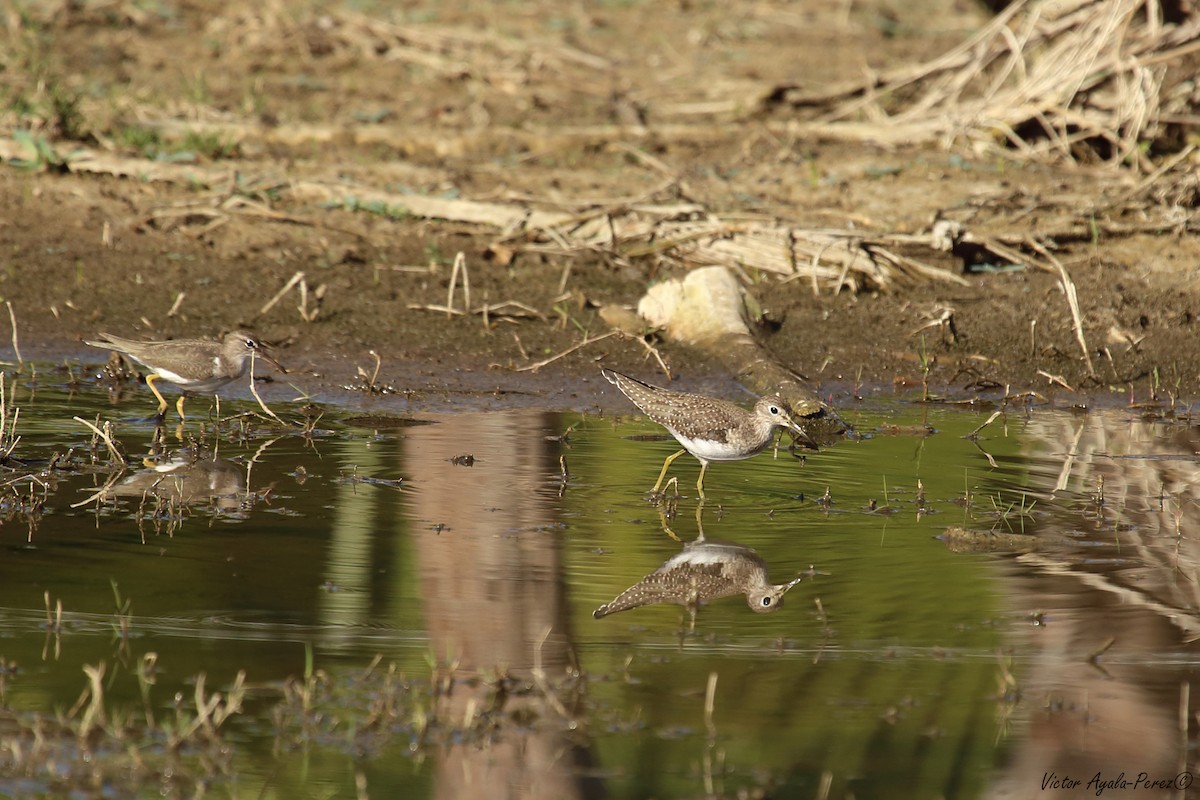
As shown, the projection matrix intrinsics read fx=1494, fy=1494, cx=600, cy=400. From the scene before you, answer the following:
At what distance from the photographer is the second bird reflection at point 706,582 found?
621 centimetres

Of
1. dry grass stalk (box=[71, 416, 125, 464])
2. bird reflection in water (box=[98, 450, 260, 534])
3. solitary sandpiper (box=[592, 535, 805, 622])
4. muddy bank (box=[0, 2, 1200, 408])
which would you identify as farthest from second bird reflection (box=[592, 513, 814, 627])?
muddy bank (box=[0, 2, 1200, 408])

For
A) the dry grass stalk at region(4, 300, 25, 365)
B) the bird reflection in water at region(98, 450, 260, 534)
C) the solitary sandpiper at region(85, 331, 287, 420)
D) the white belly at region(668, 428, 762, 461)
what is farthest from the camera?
the dry grass stalk at region(4, 300, 25, 365)

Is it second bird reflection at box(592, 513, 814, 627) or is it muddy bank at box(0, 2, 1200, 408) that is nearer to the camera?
second bird reflection at box(592, 513, 814, 627)

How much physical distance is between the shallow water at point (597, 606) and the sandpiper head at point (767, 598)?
0.05m

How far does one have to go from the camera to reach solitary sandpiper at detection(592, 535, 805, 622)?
621 cm

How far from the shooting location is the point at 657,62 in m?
17.9

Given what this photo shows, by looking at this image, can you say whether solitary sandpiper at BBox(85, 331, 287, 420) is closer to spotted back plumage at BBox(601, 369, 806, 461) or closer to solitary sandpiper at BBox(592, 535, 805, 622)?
spotted back plumage at BBox(601, 369, 806, 461)

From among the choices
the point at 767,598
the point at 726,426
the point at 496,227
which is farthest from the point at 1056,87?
the point at 767,598

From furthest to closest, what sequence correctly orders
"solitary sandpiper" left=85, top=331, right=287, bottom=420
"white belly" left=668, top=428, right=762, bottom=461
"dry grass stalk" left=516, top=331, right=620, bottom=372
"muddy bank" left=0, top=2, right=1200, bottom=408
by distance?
"muddy bank" left=0, top=2, right=1200, bottom=408 → "dry grass stalk" left=516, top=331, right=620, bottom=372 → "solitary sandpiper" left=85, top=331, right=287, bottom=420 → "white belly" left=668, top=428, right=762, bottom=461

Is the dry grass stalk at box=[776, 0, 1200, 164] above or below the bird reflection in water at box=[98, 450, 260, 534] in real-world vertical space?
above

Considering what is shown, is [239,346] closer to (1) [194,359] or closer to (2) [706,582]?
(1) [194,359]

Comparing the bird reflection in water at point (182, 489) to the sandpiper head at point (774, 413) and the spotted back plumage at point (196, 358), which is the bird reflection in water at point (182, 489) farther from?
the sandpiper head at point (774, 413)

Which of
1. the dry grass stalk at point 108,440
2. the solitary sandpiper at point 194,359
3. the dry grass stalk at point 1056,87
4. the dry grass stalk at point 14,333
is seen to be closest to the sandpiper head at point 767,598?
the dry grass stalk at point 108,440

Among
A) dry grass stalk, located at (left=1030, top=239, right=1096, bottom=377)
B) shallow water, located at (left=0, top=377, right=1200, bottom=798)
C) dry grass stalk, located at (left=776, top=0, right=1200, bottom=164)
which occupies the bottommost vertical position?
shallow water, located at (left=0, top=377, right=1200, bottom=798)
